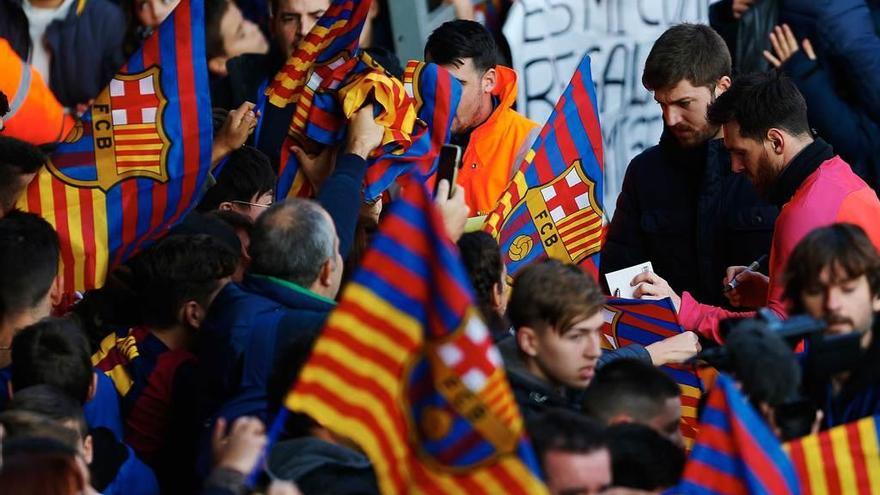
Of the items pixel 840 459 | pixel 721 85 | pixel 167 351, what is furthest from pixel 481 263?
pixel 721 85

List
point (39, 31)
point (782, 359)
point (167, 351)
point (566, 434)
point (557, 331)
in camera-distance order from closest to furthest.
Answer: point (782, 359) < point (566, 434) < point (557, 331) < point (167, 351) < point (39, 31)

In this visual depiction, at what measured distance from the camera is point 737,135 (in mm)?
7055

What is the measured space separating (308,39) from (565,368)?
2.19 m

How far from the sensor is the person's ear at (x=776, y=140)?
273 inches

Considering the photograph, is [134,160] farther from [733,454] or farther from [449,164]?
[733,454]

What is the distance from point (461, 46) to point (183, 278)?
7.49 feet

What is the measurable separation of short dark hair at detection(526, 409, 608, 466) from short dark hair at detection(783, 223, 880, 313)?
99 cm

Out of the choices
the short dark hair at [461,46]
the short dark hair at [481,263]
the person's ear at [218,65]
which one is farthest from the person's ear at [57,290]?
the person's ear at [218,65]

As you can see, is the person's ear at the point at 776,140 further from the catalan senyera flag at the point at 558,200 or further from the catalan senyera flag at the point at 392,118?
the catalan senyera flag at the point at 392,118

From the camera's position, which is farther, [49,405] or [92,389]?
[92,389]

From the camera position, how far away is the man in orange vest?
26.8ft

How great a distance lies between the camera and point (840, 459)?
5055mm

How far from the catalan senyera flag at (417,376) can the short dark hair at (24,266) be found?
1902 millimetres

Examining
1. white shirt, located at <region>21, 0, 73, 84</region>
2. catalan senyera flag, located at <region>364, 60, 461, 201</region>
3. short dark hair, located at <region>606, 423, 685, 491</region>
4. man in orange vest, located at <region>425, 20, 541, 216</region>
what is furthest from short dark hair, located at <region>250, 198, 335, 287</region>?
white shirt, located at <region>21, 0, 73, 84</region>
